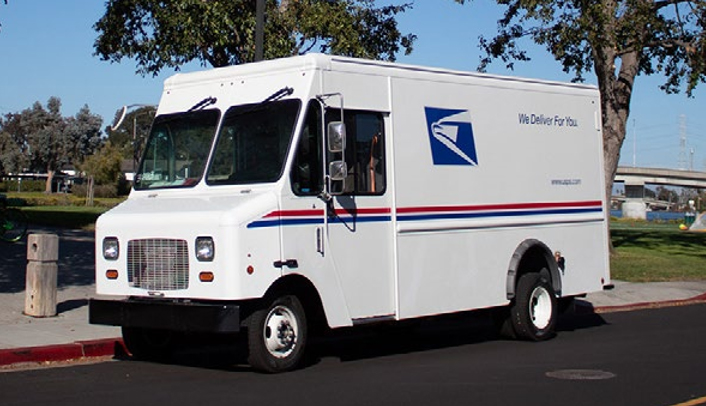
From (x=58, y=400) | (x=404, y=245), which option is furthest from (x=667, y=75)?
(x=58, y=400)

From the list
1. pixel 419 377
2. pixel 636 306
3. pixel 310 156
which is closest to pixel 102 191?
pixel 636 306

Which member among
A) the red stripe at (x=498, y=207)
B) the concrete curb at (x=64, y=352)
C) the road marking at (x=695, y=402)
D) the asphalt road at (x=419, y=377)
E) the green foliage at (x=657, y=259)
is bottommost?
the road marking at (x=695, y=402)

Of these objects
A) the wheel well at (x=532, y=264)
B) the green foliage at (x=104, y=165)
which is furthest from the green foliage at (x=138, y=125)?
the green foliage at (x=104, y=165)

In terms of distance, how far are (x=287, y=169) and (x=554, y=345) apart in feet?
15.0

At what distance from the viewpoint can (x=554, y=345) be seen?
500 inches

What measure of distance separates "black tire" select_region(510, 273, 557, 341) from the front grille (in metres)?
4.69

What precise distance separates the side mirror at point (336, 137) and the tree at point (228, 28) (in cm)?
1044

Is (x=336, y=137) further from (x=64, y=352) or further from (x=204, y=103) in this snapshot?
(x=64, y=352)

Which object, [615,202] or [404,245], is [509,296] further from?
[615,202]

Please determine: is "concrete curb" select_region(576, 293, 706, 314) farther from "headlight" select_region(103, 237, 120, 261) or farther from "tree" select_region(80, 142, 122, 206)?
"tree" select_region(80, 142, 122, 206)

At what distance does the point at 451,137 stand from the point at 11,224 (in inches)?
645

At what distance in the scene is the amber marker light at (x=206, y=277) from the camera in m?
9.70

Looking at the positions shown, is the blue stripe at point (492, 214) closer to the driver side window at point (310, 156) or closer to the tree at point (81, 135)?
the driver side window at point (310, 156)

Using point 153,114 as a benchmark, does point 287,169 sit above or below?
below
